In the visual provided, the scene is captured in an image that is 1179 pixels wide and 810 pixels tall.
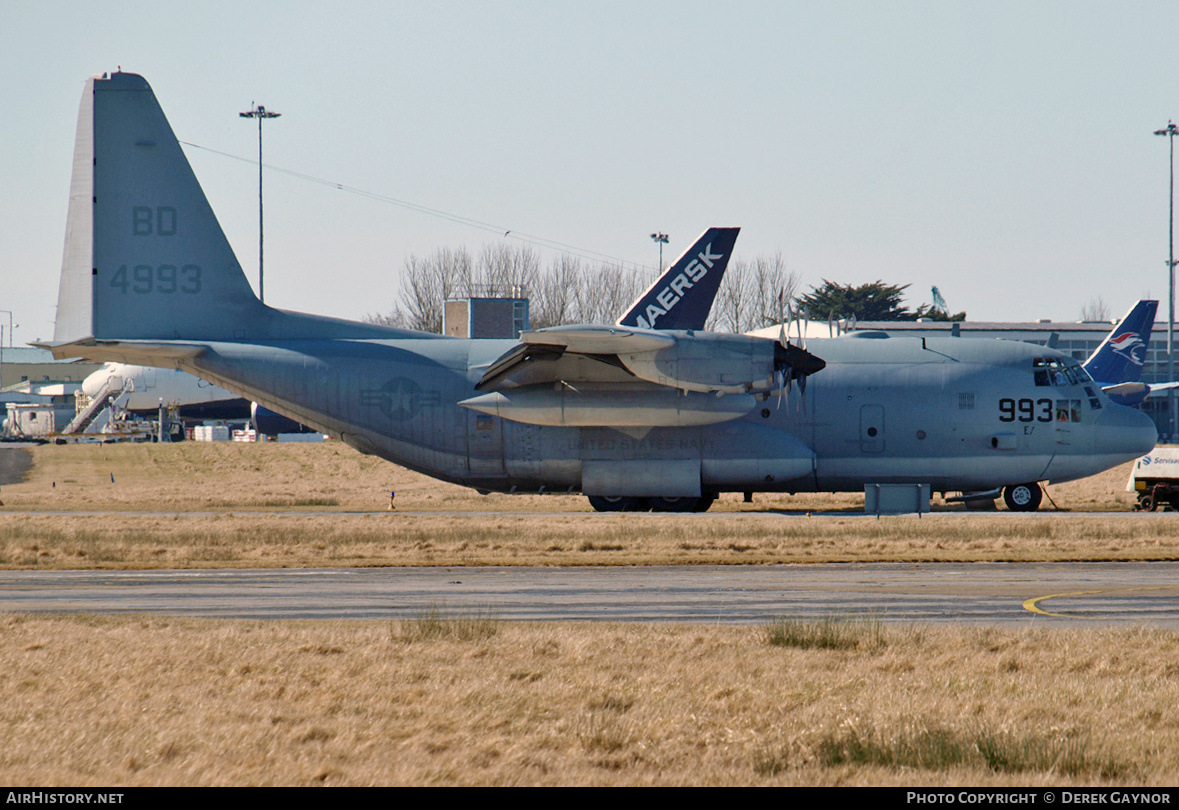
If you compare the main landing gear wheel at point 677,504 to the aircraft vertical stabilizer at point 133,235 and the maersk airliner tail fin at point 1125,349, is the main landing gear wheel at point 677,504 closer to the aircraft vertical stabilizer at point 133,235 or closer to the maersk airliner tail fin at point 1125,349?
the aircraft vertical stabilizer at point 133,235

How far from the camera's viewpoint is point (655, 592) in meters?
20.2

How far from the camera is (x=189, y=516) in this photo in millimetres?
36406

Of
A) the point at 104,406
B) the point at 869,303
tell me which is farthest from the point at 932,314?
the point at 104,406

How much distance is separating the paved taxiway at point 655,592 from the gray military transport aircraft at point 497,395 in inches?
432

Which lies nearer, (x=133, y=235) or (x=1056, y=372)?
(x=133, y=235)

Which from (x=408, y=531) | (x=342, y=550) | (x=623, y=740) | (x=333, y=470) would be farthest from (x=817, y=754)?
(x=333, y=470)

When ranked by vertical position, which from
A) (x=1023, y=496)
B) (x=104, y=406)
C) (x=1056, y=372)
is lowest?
(x=1023, y=496)

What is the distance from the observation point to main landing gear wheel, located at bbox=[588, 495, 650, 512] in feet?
119

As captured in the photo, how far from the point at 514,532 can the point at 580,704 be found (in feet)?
64.8

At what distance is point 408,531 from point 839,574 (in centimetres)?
1265

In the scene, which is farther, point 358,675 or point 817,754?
point 358,675

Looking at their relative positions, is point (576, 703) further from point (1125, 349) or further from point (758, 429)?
point (1125, 349)

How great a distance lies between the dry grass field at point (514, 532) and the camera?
2602cm
